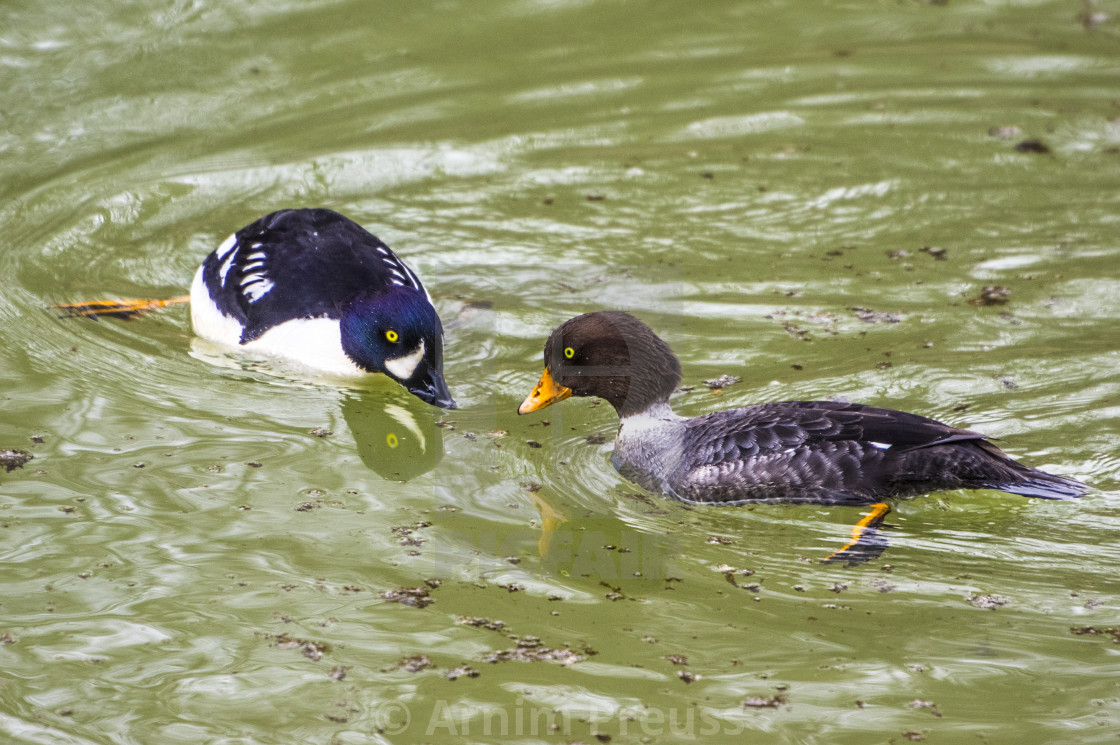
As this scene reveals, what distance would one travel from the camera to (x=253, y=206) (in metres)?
9.61

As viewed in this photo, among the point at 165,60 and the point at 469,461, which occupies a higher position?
the point at 165,60

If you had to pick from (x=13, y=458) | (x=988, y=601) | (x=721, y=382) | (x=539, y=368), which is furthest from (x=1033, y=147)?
(x=13, y=458)

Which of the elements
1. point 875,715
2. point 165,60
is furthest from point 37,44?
point 875,715

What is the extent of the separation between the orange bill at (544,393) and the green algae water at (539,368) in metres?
0.26

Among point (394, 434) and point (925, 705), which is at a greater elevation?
point (394, 434)

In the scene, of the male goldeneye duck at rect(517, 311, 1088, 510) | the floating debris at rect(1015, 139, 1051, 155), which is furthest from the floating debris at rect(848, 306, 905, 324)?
the floating debris at rect(1015, 139, 1051, 155)

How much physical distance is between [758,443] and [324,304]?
277 cm

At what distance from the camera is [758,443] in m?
5.85

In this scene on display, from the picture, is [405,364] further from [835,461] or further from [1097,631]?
[1097,631]

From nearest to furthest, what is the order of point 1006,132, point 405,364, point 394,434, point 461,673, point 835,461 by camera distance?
point 461,673 < point 835,461 < point 394,434 < point 405,364 < point 1006,132

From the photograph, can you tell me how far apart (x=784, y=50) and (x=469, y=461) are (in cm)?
740

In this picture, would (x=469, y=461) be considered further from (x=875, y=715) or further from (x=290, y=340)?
(x=875, y=715)

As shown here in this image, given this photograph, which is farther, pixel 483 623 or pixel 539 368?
pixel 539 368

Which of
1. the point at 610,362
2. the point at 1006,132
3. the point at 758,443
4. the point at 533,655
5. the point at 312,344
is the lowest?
the point at 533,655
